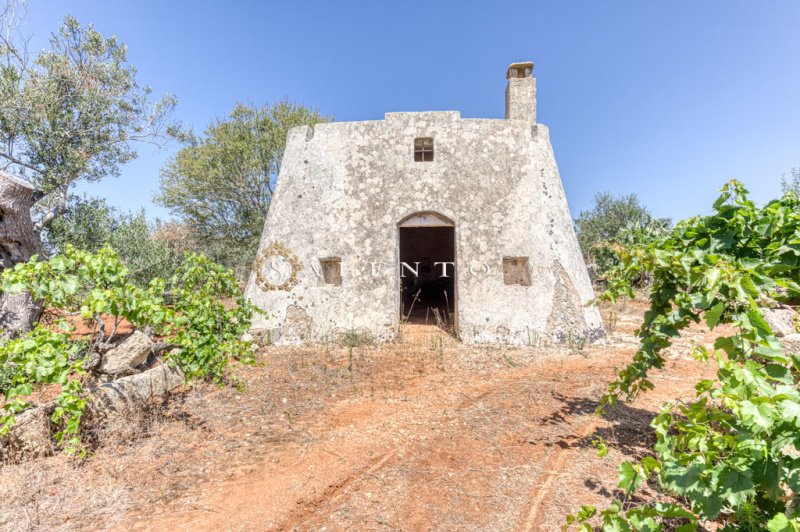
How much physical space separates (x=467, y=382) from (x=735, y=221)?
14.2 ft

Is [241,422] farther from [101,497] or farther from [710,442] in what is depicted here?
[710,442]

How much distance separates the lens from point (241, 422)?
485 cm

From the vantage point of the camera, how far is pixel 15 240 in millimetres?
6805

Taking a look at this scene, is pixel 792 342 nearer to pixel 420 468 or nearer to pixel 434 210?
pixel 434 210

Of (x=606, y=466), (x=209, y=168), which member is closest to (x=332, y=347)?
(x=606, y=466)

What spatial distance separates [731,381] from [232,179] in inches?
770

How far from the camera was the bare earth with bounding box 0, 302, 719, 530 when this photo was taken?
121 inches

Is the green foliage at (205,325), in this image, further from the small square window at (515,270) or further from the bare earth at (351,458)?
the small square window at (515,270)

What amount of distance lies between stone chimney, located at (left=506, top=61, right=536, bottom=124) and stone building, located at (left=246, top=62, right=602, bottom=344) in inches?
12.4

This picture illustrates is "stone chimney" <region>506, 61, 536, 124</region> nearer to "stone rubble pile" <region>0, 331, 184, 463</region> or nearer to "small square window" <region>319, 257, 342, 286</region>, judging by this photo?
"small square window" <region>319, 257, 342, 286</region>

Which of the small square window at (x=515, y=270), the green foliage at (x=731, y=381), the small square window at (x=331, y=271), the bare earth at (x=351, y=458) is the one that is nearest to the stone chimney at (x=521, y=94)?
the small square window at (x=515, y=270)

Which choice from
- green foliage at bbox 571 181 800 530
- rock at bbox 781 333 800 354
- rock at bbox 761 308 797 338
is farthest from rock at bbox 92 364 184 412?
rock at bbox 761 308 797 338

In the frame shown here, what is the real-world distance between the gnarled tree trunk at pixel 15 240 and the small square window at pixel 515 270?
9.87m

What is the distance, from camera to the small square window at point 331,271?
931cm
